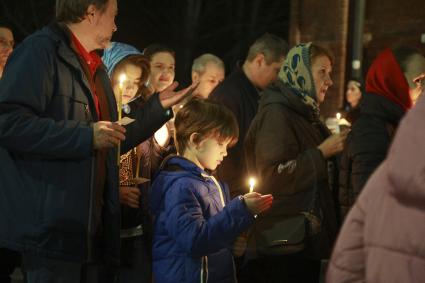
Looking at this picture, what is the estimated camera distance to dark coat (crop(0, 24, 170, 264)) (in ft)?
10.5

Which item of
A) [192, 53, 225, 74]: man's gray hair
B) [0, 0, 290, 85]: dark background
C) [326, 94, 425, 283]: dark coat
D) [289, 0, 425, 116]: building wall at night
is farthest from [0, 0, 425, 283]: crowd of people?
[0, 0, 290, 85]: dark background

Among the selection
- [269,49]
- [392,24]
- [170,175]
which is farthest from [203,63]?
[392,24]

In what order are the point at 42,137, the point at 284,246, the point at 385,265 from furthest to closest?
the point at 284,246
the point at 42,137
the point at 385,265

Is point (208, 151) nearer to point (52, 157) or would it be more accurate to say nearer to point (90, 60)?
point (90, 60)

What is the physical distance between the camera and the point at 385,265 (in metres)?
1.85

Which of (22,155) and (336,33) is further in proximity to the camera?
(336,33)

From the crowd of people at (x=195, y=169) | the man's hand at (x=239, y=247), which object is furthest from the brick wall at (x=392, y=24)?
the man's hand at (x=239, y=247)

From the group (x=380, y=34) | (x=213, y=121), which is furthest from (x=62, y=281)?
(x=380, y=34)

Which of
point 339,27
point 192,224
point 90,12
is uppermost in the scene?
point 339,27

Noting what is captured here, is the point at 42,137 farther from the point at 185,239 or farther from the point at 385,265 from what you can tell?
the point at 385,265

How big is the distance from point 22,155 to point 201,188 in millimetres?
934

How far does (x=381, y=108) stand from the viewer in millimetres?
4789

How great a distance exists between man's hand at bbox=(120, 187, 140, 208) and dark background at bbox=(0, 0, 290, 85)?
19.0 m

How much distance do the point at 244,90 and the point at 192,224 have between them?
7.06 ft
